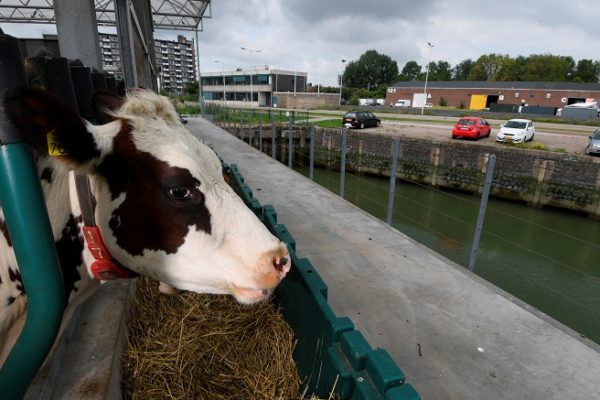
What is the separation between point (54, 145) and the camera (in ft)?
3.15

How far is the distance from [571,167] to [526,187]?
152cm

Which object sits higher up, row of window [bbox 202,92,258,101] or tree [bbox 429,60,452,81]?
tree [bbox 429,60,452,81]

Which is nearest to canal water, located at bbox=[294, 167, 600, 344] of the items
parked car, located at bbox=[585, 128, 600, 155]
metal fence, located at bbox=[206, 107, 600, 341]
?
metal fence, located at bbox=[206, 107, 600, 341]

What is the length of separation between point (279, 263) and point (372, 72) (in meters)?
101

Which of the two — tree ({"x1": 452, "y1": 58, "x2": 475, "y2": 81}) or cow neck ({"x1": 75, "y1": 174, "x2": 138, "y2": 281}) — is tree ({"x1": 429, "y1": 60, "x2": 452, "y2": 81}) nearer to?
tree ({"x1": 452, "y1": 58, "x2": 475, "y2": 81})

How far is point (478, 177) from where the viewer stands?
14523 mm

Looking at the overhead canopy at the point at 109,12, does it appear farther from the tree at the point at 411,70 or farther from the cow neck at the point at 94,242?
the tree at the point at 411,70

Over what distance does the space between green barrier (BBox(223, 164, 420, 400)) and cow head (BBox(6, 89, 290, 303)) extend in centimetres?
43

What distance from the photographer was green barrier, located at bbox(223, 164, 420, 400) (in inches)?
47.5

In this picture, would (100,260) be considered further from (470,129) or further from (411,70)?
(411,70)

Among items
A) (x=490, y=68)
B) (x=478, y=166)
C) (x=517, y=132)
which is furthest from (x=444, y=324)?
(x=490, y=68)

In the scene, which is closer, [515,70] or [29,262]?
[29,262]

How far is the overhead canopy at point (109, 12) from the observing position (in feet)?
42.4

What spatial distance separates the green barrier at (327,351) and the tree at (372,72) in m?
97.9
